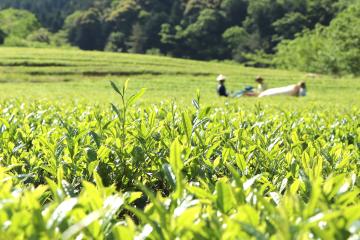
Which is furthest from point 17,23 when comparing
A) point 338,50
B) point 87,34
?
point 338,50

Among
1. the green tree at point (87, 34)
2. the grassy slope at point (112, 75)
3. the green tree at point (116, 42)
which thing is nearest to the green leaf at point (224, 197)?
the grassy slope at point (112, 75)

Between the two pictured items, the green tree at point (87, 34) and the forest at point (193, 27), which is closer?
the forest at point (193, 27)

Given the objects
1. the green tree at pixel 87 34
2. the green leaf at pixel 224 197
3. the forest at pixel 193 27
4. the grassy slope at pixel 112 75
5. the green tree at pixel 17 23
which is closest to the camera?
the green leaf at pixel 224 197

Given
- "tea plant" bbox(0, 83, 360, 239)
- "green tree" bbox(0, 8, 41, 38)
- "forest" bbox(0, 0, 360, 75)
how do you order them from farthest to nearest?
"green tree" bbox(0, 8, 41, 38) < "forest" bbox(0, 0, 360, 75) < "tea plant" bbox(0, 83, 360, 239)

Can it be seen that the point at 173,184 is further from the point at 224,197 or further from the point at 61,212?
the point at 61,212

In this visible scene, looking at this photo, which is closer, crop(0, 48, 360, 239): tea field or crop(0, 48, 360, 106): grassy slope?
crop(0, 48, 360, 239): tea field

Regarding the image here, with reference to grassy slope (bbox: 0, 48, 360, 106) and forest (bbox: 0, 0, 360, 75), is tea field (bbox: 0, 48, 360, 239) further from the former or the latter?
forest (bbox: 0, 0, 360, 75)

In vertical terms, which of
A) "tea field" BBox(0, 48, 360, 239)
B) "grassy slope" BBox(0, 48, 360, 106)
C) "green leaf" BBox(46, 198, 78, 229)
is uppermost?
"green leaf" BBox(46, 198, 78, 229)

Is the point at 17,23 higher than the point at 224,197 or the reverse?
higher

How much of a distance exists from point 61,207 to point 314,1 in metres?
97.3

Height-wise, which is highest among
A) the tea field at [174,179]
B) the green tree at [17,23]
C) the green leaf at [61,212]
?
the green tree at [17,23]

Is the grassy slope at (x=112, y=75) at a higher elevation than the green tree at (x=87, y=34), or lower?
lower

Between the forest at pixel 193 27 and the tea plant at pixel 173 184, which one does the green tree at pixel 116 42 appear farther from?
the tea plant at pixel 173 184

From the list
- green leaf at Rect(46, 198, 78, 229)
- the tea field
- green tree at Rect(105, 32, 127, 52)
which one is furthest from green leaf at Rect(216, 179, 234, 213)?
green tree at Rect(105, 32, 127, 52)
